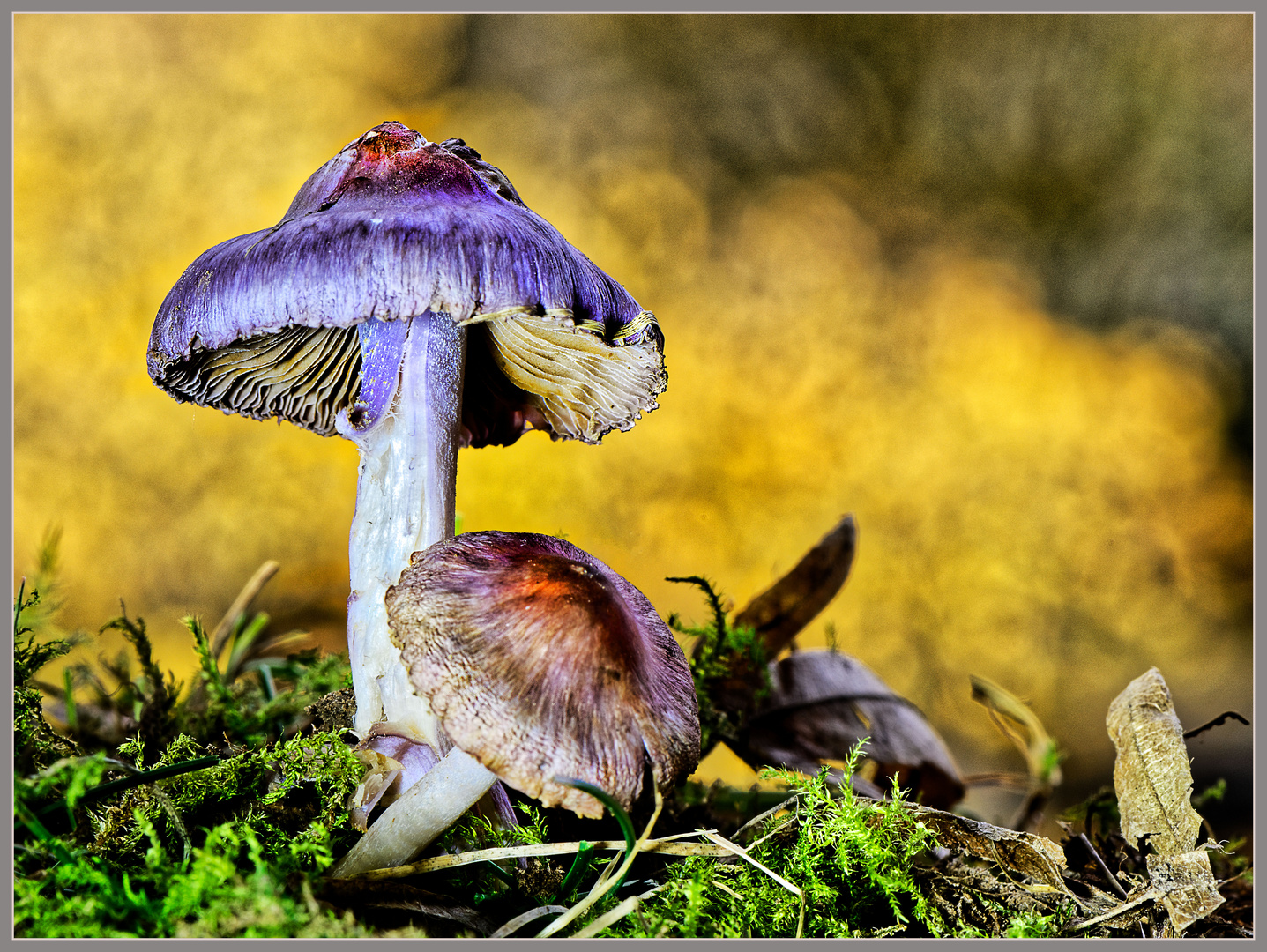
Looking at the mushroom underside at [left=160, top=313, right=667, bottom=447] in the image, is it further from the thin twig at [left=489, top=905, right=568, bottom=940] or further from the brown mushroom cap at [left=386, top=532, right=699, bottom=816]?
the thin twig at [left=489, top=905, right=568, bottom=940]

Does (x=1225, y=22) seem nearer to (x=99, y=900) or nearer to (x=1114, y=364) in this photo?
(x=1114, y=364)

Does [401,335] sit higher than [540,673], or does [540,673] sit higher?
[401,335]

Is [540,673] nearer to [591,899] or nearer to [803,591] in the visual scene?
[591,899]

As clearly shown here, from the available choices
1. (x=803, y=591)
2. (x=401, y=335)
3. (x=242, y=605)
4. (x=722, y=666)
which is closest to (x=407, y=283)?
(x=401, y=335)

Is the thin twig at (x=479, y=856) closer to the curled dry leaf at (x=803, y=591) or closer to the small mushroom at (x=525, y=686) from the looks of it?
the small mushroom at (x=525, y=686)

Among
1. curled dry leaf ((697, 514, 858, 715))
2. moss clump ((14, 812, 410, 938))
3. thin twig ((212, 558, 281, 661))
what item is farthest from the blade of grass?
thin twig ((212, 558, 281, 661))

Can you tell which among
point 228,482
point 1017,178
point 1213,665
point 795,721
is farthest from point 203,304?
point 1213,665

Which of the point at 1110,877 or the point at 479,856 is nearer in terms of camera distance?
the point at 479,856
